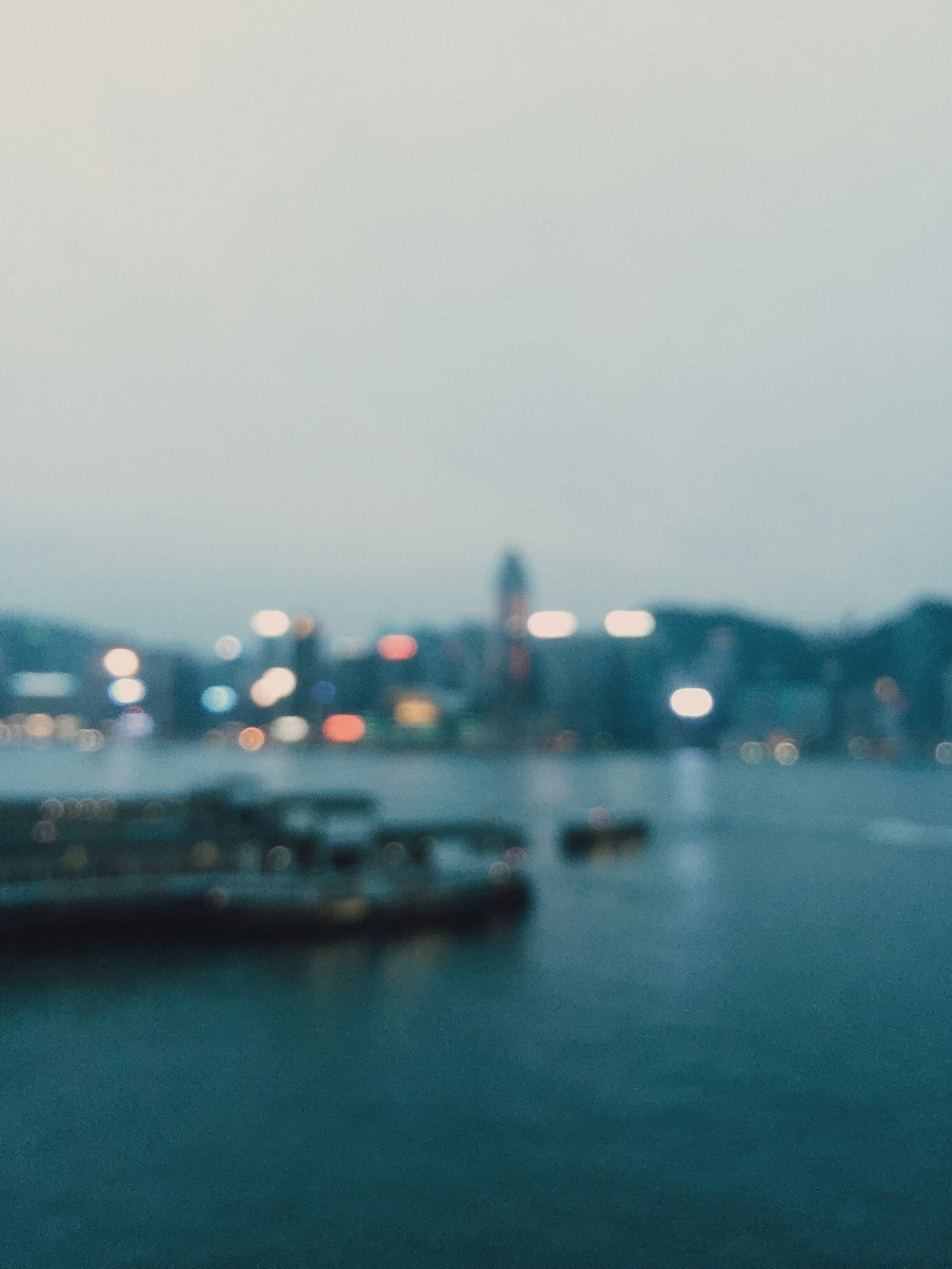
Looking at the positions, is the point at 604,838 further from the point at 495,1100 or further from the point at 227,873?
the point at 495,1100

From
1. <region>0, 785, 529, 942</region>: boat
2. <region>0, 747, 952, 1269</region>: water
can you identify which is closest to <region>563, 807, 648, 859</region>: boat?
<region>0, 785, 529, 942</region>: boat

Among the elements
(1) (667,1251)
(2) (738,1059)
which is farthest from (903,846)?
(1) (667,1251)

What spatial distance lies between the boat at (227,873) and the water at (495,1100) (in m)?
2.02

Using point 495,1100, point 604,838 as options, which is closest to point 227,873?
point 495,1100

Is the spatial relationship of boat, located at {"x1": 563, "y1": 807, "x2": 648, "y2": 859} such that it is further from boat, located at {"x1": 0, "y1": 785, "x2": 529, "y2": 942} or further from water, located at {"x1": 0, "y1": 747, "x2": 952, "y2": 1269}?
water, located at {"x1": 0, "y1": 747, "x2": 952, "y2": 1269}

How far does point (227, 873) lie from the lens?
124 feet

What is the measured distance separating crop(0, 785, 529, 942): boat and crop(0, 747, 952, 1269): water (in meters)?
2.02

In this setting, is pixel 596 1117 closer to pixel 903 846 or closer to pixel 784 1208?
pixel 784 1208

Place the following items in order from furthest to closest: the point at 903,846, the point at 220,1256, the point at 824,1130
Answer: the point at 903,846 → the point at 824,1130 → the point at 220,1256

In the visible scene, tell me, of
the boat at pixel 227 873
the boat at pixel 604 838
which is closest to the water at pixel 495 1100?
the boat at pixel 227 873

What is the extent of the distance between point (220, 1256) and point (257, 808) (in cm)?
3415

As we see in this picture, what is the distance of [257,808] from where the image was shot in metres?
48.2

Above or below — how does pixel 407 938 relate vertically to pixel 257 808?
below

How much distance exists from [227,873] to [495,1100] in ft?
62.2
